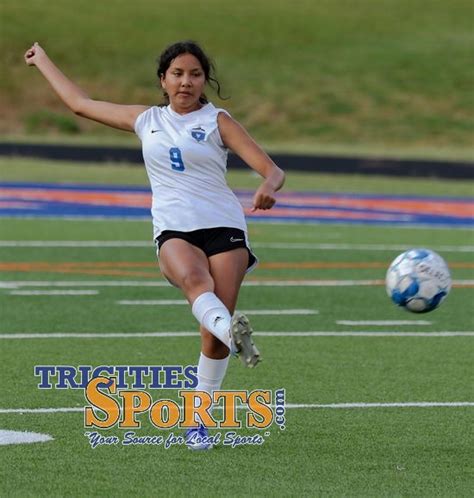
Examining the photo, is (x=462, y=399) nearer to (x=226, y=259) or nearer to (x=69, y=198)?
(x=226, y=259)

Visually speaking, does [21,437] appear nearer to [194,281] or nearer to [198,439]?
[198,439]

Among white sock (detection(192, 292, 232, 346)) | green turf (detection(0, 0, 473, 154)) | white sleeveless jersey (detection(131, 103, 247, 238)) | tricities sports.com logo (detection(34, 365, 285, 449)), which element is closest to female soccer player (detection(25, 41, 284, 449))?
white sleeveless jersey (detection(131, 103, 247, 238))

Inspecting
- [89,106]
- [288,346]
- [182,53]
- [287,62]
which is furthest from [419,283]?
[287,62]

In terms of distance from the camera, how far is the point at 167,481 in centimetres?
727

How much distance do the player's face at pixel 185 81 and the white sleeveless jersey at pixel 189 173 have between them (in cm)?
8

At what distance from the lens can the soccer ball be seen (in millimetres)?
8461

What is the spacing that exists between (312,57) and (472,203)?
41088 millimetres

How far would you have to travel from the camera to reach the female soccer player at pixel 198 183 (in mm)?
8000

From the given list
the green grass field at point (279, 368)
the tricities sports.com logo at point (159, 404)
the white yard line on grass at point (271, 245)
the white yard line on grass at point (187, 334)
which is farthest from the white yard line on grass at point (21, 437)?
the white yard line on grass at point (271, 245)

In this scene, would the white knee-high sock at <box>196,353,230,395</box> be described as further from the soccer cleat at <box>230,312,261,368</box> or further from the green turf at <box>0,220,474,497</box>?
the soccer cleat at <box>230,312,261,368</box>

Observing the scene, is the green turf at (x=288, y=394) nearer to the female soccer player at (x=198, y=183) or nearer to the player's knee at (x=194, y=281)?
the female soccer player at (x=198, y=183)

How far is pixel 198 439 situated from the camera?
808cm

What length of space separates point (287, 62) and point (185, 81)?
198 feet

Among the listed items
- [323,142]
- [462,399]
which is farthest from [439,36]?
[462,399]
